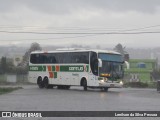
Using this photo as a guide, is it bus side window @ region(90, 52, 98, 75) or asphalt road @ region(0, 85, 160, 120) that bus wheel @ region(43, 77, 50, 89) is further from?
asphalt road @ region(0, 85, 160, 120)

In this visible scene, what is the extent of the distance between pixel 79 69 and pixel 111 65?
9.28 feet

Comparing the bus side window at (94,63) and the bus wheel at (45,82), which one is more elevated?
the bus side window at (94,63)

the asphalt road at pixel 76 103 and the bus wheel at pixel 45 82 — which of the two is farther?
the bus wheel at pixel 45 82

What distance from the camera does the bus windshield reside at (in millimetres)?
39375

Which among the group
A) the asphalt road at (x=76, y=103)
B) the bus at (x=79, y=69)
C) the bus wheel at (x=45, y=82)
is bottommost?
the asphalt road at (x=76, y=103)

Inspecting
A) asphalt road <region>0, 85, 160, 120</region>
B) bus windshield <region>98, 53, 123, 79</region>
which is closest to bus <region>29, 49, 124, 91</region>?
bus windshield <region>98, 53, 123, 79</region>

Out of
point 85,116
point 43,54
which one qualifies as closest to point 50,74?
point 43,54

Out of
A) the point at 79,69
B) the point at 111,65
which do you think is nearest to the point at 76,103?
the point at 111,65

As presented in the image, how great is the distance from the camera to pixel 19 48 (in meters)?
152

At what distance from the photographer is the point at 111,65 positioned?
39656 millimetres

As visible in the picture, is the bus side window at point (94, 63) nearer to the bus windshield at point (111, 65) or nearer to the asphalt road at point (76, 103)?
the bus windshield at point (111, 65)

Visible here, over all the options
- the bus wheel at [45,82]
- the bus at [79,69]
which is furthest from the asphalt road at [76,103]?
the bus wheel at [45,82]

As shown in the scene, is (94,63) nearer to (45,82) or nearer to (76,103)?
(45,82)

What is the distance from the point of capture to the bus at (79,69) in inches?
1550
